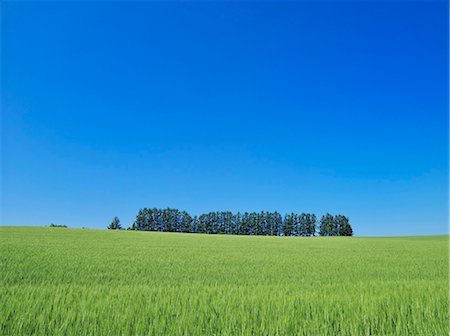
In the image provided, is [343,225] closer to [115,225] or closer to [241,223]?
[241,223]

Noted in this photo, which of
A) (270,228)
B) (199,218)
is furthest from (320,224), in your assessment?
(199,218)

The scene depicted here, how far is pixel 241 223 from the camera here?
4063 inches

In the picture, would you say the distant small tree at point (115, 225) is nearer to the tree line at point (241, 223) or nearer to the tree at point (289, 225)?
the tree line at point (241, 223)

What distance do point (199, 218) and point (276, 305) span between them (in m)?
101

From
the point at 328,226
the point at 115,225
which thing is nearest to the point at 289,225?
the point at 328,226

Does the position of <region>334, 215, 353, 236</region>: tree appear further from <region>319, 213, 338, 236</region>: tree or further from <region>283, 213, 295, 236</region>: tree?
<region>283, 213, 295, 236</region>: tree

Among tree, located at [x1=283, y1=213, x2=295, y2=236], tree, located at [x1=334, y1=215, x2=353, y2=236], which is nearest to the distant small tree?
tree, located at [x1=283, y1=213, x2=295, y2=236]

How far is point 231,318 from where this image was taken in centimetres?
332

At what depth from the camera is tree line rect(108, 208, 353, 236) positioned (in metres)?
99.6

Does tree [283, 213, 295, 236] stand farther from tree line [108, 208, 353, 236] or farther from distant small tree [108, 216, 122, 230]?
distant small tree [108, 216, 122, 230]

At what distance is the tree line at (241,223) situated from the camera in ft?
327

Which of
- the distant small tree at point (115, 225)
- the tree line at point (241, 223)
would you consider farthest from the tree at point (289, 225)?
the distant small tree at point (115, 225)

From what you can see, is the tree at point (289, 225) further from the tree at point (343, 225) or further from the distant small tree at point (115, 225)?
the distant small tree at point (115, 225)

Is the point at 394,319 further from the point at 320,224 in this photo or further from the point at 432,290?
the point at 320,224
